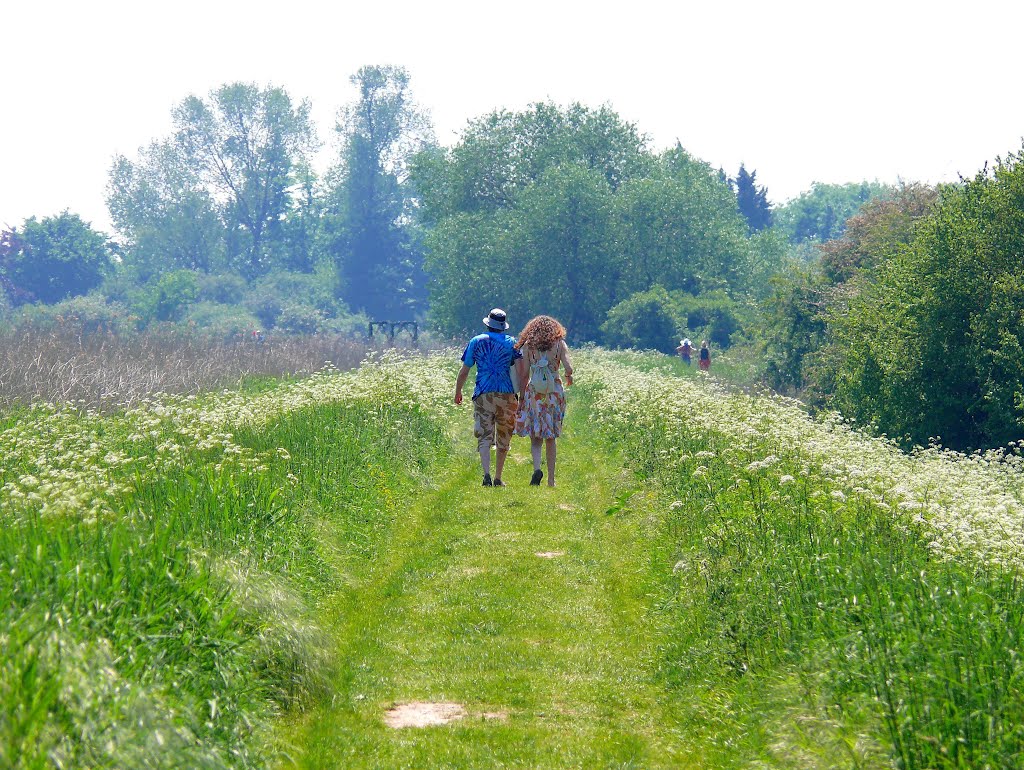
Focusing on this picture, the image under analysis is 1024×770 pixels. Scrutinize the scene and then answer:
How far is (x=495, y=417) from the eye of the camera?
14.4 m

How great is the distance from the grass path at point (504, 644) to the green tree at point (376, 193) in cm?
8673

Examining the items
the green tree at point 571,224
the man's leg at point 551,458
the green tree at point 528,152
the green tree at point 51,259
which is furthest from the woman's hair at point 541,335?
the green tree at point 51,259

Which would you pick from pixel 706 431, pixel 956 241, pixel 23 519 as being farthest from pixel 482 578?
pixel 956 241

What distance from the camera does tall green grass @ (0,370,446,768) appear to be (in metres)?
4.05

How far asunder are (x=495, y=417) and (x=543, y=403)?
71 centimetres

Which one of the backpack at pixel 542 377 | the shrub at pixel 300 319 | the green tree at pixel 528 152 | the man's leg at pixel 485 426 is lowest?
the shrub at pixel 300 319

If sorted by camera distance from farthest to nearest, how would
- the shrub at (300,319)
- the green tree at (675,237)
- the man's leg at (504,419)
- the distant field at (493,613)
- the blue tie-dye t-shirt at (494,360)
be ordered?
1. the shrub at (300,319)
2. the green tree at (675,237)
3. the man's leg at (504,419)
4. the blue tie-dye t-shirt at (494,360)
5. the distant field at (493,613)

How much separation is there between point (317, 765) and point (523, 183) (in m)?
54.0

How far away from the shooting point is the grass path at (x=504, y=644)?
5.98 metres

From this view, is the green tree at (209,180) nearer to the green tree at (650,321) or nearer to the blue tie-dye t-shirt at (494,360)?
the green tree at (650,321)

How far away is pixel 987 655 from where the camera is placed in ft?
16.5

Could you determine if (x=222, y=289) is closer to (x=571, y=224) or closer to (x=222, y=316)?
(x=222, y=316)

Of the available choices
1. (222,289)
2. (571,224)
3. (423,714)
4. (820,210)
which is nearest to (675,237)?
(571,224)

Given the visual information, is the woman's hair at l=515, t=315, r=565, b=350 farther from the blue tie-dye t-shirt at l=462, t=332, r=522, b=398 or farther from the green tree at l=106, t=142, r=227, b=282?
the green tree at l=106, t=142, r=227, b=282
